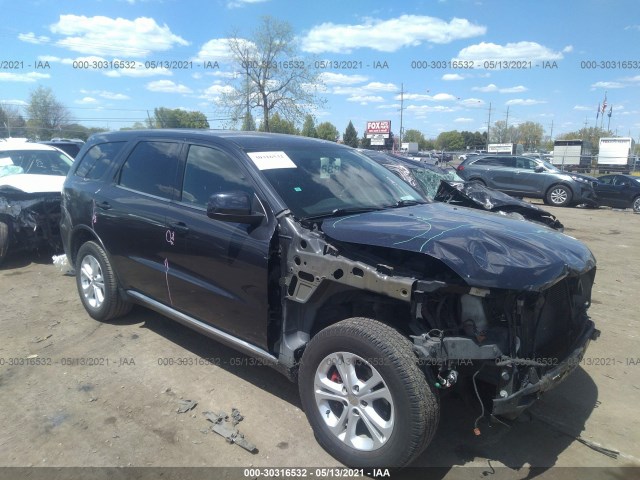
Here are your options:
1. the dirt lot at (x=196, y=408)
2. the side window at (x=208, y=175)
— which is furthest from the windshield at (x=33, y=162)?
the side window at (x=208, y=175)

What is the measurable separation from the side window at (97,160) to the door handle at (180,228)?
146 centimetres

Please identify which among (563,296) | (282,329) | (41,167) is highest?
(41,167)

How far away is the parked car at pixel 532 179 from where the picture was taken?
54.0ft

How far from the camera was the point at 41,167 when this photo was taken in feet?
27.0

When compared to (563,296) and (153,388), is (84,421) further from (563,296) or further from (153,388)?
(563,296)

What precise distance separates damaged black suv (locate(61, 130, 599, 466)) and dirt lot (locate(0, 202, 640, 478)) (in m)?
0.45

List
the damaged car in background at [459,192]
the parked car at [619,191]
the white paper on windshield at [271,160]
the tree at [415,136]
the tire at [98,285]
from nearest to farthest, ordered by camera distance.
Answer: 1. the white paper on windshield at [271,160]
2. the tire at [98,285]
3. the damaged car in background at [459,192]
4. the parked car at [619,191]
5. the tree at [415,136]

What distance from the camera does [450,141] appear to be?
389ft

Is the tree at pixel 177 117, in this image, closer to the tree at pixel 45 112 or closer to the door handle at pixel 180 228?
the tree at pixel 45 112


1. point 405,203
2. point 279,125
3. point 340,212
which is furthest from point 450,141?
point 340,212

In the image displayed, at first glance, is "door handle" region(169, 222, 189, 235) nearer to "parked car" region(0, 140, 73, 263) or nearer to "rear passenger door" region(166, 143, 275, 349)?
"rear passenger door" region(166, 143, 275, 349)

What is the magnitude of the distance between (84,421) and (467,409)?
8.79ft

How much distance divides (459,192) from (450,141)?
118 metres

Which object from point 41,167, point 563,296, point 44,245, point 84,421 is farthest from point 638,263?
point 41,167
